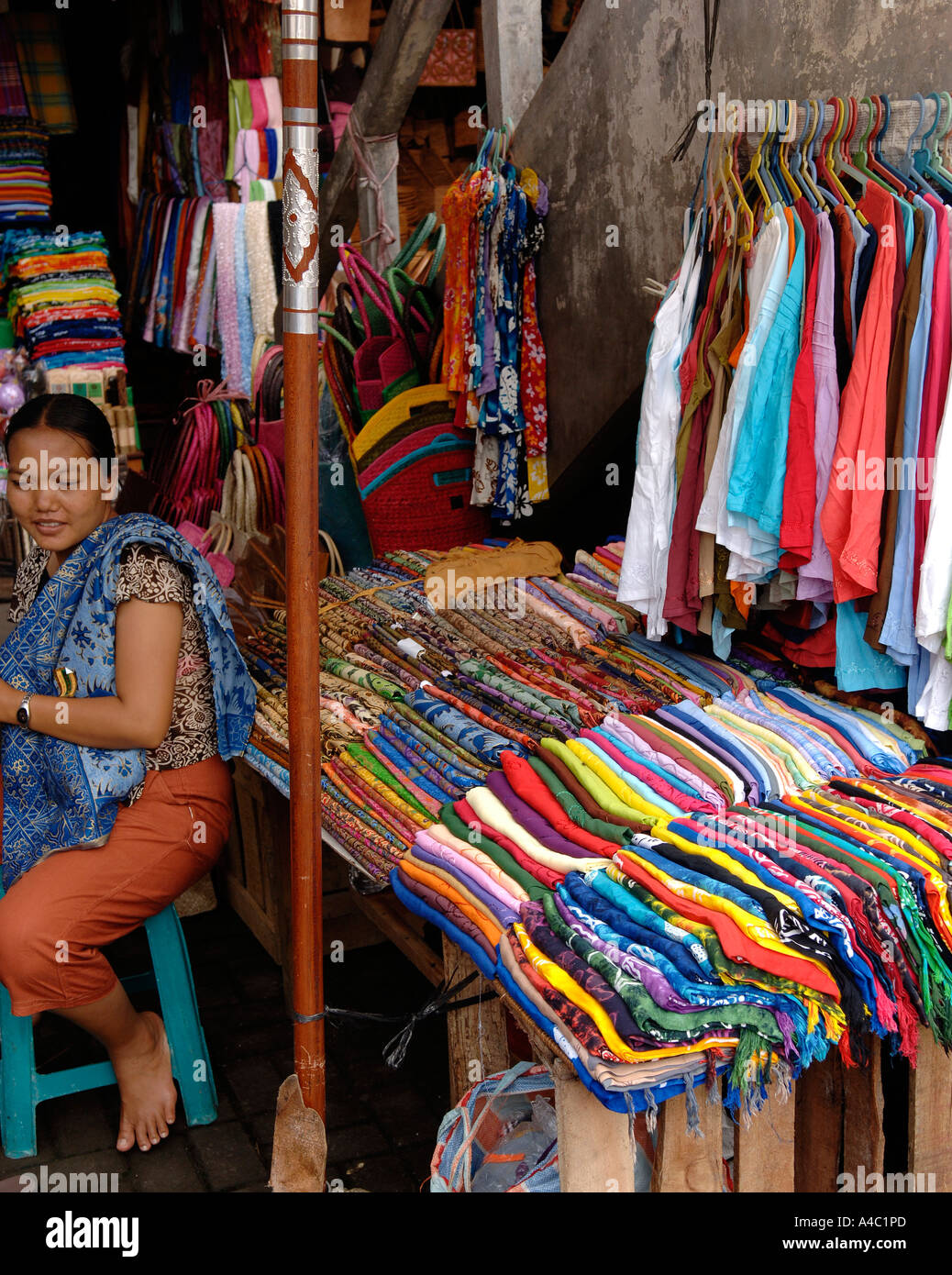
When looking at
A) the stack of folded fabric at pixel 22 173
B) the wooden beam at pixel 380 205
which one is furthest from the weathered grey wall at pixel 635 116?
the stack of folded fabric at pixel 22 173

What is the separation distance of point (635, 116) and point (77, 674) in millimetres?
2636

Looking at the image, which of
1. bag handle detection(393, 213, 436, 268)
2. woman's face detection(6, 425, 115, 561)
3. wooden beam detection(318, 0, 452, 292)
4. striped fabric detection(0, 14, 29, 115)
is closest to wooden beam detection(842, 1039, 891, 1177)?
woman's face detection(6, 425, 115, 561)

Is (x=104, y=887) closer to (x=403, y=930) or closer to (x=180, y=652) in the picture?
(x=180, y=652)

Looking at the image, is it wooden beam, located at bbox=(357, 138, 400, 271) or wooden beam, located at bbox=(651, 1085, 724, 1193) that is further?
wooden beam, located at bbox=(357, 138, 400, 271)

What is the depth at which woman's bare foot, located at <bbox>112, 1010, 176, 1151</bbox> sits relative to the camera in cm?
312

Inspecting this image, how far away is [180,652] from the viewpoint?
308 cm

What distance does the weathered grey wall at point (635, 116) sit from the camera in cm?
308

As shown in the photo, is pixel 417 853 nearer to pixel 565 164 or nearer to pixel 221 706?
pixel 221 706

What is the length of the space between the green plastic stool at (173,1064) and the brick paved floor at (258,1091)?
0.07 meters

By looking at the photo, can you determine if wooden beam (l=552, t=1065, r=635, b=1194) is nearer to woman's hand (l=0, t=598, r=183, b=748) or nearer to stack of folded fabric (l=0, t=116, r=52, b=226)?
woman's hand (l=0, t=598, r=183, b=748)

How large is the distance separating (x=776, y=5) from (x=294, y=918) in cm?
284

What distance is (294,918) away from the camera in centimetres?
220

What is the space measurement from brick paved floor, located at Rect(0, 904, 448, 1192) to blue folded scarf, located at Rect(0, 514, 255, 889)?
726mm

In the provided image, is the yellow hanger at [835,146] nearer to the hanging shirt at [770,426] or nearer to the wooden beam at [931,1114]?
the hanging shirt at [770,426]
